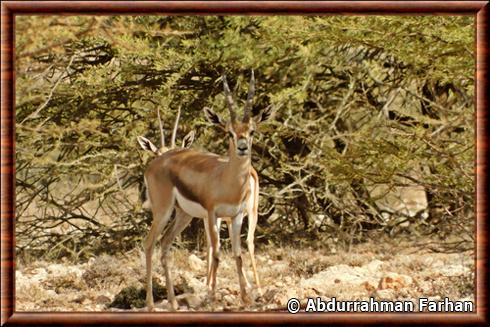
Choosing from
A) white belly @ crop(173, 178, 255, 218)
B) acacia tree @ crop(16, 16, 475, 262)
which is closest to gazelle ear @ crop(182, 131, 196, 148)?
acacia tree @ crop(16, 16, 475, 262)

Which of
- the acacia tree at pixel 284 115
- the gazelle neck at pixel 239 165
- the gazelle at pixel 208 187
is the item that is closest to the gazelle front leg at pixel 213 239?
the gazelle at pixel 208 187

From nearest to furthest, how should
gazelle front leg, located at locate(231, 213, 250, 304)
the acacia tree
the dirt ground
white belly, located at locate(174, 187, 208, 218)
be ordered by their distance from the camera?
gazelle front leg, located at locate(231, 213, 250, 304) < white belly, located at locate(174, 187, 208, 218) < the dirt ground < the acacia tree

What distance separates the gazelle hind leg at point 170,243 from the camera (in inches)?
387

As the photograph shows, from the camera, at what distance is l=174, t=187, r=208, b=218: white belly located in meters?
9.72

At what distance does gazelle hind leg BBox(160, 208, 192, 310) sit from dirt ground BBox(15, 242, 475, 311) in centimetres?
18

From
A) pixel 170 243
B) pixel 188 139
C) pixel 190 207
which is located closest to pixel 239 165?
pixel 190 207

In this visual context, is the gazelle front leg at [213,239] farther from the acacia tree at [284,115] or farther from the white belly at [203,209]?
the acacia tree at [284,115]

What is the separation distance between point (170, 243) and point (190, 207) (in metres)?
0.51

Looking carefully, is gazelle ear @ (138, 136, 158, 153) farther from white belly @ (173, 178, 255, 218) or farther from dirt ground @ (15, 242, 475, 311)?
white belly @ (173, 178, 255, 218)

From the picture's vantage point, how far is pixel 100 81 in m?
12.9

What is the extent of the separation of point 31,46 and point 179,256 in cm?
430

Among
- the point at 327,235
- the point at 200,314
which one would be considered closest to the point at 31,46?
the point at 200,314

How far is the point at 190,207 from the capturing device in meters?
9.80

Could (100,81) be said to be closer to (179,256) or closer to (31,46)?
(179,256)
